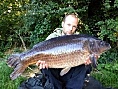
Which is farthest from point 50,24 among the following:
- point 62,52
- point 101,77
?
point 62,52

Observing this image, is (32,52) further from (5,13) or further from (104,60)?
(5,13)

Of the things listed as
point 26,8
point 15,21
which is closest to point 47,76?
point 26,8

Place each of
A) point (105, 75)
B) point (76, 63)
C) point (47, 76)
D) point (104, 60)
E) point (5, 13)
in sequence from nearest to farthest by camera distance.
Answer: point (76, 63)
point (47, 76)
point (105, 75)
point (104, 60)
point (5, 13)

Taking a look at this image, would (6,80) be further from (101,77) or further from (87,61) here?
(87,61)

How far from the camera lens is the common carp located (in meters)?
4.04

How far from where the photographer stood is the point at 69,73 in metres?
4.54

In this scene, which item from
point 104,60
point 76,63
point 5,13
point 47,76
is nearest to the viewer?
point 76,63

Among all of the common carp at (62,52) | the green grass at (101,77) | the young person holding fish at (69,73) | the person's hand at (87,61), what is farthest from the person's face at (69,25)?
the green grass at (101,77)

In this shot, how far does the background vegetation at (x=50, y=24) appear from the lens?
19.1ft

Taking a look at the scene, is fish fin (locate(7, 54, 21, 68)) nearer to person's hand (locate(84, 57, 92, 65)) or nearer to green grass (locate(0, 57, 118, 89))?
person's hand (locate(84, 57, 92, 65))

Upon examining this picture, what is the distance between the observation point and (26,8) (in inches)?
296

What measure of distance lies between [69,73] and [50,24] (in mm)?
2648

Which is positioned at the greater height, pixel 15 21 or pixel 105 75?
pixel 15 21

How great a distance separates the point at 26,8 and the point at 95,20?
5.08ft
